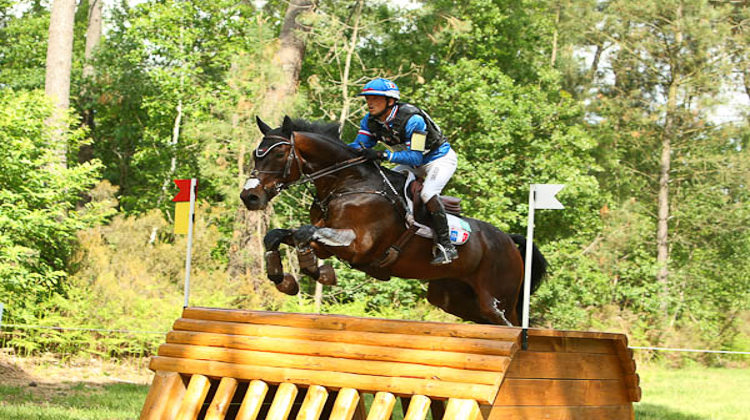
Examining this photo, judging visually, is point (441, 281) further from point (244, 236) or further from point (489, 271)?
point (244, 236)

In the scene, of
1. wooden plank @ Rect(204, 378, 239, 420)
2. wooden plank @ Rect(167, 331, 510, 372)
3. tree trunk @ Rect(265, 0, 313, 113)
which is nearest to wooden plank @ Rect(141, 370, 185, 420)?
wooden plank @ Rect(167, 331, 510, 372)

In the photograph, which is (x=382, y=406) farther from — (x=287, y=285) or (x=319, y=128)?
(x=319, y=128)

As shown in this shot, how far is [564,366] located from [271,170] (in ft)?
7.12

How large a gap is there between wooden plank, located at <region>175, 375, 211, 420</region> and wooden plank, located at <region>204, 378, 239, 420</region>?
0.44 ft

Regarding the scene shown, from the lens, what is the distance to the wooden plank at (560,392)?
4.29 m

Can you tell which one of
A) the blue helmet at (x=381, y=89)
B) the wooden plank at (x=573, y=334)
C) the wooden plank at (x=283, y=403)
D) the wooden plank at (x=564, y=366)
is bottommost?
the wooden plank at (x=283, y=403)

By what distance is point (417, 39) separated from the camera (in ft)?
66.2

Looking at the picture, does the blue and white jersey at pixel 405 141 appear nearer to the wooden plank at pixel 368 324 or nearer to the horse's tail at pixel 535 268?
the wooden plank at pixel 368 324

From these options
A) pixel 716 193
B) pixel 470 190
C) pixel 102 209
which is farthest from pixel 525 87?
pixel 102 209

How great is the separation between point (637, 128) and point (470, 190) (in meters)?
6.26

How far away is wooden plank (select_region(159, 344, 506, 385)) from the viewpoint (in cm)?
391

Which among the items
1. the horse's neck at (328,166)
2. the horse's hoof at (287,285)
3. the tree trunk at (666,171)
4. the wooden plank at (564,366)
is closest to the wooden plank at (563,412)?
the wooden plank at (564,366)

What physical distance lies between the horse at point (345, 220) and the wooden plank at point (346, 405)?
84 cm

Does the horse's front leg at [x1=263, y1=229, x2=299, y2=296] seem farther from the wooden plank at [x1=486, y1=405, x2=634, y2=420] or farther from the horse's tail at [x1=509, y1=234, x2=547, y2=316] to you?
the horse's tail at [x1=509, y1=234, x2=547, y2=316]
